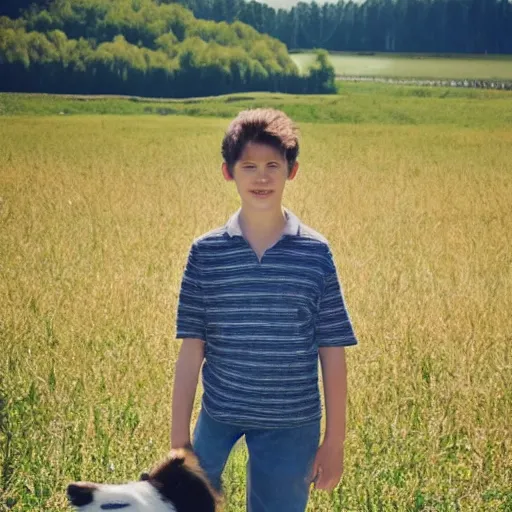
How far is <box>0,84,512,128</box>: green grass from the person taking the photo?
61.5 ft

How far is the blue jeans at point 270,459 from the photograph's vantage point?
69.2 inches

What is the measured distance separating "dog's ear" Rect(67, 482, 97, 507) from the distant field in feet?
47.5

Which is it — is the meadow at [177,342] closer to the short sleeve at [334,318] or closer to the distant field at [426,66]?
the short sleeve at [334,318]

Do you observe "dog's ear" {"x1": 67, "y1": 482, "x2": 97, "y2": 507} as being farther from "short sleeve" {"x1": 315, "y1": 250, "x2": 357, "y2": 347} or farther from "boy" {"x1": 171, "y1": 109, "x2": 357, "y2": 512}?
"short sleeve" {"x1": 315, "y1": 250, "x2": 357, "y2": 347}

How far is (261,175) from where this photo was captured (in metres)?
1.78

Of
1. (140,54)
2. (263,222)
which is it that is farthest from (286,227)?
(140,54)

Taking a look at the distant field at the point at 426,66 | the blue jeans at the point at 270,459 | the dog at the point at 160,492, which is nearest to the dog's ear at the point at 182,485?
the dog at the point at 160,492

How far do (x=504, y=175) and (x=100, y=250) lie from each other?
21.6 ft

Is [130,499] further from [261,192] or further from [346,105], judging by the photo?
[346,105]

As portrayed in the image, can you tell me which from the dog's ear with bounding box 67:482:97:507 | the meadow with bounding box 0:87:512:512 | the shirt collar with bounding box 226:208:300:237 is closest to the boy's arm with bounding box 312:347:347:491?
the shirt collar with bounding box 226:208:300:237

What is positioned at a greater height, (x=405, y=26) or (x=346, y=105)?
(x=405, y=26)

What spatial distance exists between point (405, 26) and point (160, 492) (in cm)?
1675

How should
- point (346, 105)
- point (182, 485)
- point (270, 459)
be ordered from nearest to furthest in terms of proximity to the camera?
point (182, 485) → point (270, 459) → point (346, 105)

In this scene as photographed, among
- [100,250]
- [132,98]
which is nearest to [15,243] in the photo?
[100,250]
